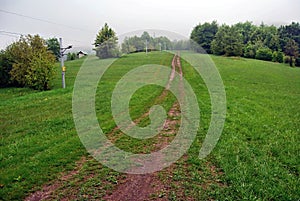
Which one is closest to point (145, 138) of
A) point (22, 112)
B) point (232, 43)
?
point (22, 112)

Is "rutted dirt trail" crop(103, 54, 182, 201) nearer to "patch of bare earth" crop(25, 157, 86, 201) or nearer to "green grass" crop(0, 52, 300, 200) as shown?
"green grass" crop(0, 52, 300, 200)

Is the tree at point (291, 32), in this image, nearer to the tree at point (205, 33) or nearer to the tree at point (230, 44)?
the tree at point (205, 33)

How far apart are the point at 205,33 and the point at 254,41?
24.3 m

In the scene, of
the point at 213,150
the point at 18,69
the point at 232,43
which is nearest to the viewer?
the point at 213,150

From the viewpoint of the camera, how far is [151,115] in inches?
511

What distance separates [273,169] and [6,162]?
328 inches

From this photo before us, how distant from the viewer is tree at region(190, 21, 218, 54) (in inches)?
4473

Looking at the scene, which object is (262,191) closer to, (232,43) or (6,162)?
(6,162)

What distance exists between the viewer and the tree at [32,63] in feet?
101

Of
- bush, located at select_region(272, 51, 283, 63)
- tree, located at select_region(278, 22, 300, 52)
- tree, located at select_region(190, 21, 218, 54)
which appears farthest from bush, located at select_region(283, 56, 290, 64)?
tree, located at select_region(190, 21, 218, 54)

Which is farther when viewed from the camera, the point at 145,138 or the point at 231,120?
the point at 231,120

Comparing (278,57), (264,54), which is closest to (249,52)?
(264,54)

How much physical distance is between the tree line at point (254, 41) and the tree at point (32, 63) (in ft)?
200

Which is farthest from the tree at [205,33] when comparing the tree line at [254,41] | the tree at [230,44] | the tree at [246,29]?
the tree at [230,44]
